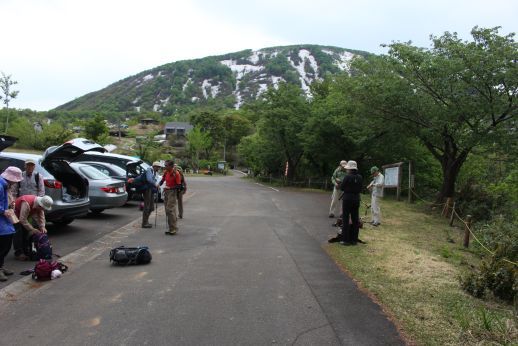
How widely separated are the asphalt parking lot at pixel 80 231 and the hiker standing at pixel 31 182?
1.10 m

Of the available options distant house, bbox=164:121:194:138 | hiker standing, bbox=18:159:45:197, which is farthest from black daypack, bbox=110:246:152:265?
distant house, bbox=164:121:194:138

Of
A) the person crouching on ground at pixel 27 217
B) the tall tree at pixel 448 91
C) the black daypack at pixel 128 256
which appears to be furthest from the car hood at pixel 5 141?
the tall tree at pixel 448 91

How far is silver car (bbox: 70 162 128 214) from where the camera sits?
1271cm

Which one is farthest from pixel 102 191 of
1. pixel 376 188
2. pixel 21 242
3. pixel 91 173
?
pixel 376 188

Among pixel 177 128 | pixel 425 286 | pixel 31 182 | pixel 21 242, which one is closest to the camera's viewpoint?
pixel 425 286

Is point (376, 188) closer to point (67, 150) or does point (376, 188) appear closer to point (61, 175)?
point (67, 150)

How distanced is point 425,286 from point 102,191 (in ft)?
29.7

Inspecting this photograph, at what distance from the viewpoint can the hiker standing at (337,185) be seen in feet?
44.6

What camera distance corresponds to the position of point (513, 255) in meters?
7.51

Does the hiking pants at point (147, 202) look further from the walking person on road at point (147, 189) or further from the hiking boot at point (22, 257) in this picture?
the hiking boot at point (22, 257)

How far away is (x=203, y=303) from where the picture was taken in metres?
5.41

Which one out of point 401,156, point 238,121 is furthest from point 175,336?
point 238,121

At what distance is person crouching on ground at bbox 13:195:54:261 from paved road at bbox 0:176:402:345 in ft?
2.78

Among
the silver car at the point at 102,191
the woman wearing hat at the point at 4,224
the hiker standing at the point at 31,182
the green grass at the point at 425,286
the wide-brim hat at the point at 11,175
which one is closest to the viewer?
the green grass at the point at 425,286
